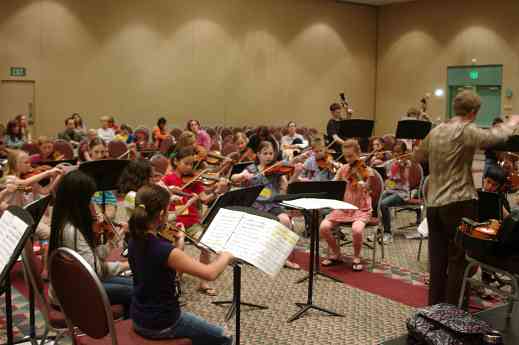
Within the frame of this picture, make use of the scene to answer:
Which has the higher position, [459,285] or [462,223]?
[462,223]

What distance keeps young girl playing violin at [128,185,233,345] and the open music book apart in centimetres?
10

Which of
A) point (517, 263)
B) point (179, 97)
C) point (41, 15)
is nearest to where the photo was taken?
point (517, 263)

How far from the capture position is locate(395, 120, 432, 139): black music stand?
26.4ft

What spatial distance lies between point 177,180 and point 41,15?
9.21m

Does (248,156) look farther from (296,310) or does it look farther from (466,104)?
(466,104)

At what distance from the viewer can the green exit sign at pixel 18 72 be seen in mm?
12099

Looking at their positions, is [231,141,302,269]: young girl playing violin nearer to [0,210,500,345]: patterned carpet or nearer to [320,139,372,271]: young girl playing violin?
[320,139,372,271]: young girl playing violin

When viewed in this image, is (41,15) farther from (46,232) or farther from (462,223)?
(462,223)

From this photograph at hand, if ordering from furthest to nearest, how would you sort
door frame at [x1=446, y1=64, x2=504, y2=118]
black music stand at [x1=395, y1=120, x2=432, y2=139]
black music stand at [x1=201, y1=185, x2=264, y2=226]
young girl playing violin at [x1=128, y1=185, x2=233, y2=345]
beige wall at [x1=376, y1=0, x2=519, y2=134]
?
door frame at [x1=446, y1=64, x2=504, y2=118] < beige wall at [x1=376, y1=0, x2=519, y2=134] < black music stand at [x1=395, y1=120, x2=432, y2=139] < black music stand at [x1=201, y1=185, x2=264, y2=226] < young girl playing violin at [x1=128, y1=185, x2=233, y2=345]

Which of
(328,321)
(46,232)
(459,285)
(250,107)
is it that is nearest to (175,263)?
(328,321)

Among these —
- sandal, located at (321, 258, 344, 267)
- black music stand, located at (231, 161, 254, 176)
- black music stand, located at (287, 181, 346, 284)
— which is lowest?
sandal, located at (321, 258, 344, 267)

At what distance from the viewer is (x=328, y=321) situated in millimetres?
4078

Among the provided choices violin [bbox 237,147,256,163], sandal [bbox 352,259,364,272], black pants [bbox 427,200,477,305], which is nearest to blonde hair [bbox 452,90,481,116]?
black pants [bbox 427,200,477,305]

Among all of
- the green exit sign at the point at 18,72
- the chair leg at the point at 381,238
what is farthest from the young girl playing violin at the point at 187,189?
the green exit sign at the point at 18,72
